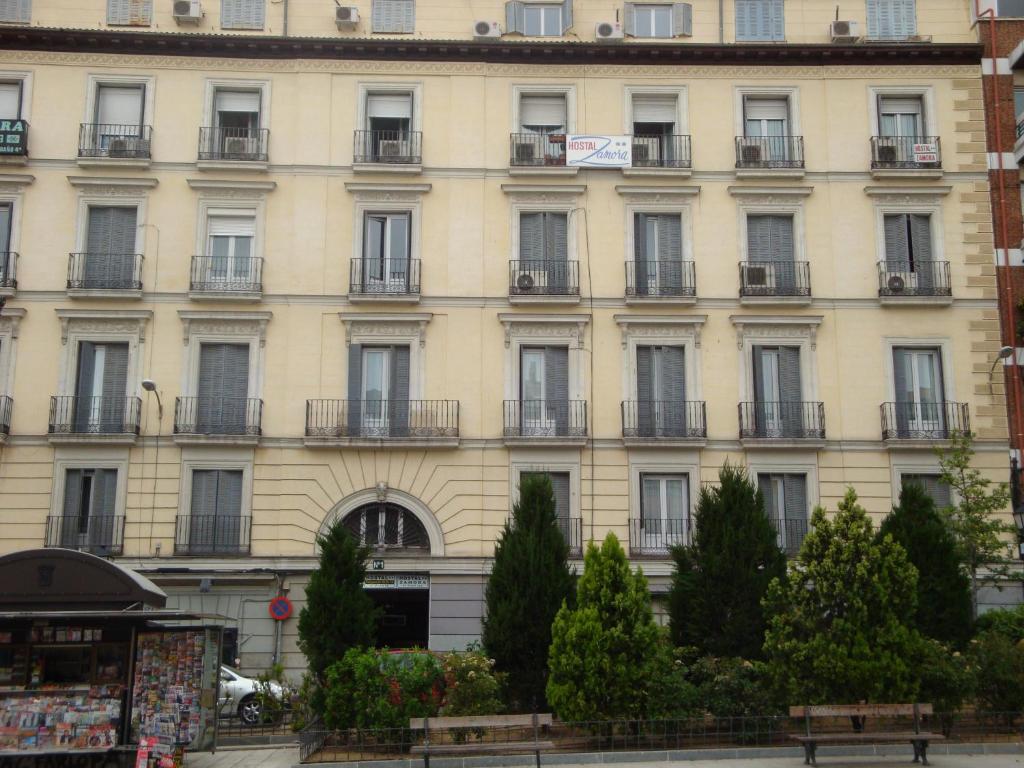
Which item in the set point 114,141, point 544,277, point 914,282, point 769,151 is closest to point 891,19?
point 769,151

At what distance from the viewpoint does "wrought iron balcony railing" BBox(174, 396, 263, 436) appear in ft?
88.1

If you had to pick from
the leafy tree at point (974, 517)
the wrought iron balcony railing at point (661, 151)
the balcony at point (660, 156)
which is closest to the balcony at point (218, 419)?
the balcony at point (660, 156)

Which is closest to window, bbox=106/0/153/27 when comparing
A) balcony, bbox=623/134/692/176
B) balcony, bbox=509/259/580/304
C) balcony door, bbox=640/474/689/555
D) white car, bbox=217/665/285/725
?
balcony, bbox=509/259/580/304

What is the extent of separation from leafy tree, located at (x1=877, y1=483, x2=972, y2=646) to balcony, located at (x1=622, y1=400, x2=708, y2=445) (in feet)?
18.3

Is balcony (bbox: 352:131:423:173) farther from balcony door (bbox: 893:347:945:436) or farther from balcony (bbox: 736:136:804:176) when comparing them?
balcony door (bbox: 893:347:945:436)

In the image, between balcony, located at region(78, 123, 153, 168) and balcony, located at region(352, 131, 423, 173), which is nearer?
balcony, located at region(78, 123, 153, 168)

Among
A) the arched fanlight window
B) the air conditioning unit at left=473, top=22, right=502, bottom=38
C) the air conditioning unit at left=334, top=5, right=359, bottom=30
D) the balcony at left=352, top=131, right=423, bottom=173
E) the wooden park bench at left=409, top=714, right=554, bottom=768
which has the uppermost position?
the air conditioning unit at left=334, top=5, right=359, bottom=30

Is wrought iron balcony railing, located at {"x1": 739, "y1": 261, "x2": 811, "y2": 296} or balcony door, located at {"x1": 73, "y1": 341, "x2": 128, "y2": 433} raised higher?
wrought iron balcony railing, located at {"x1": 739, "y1": 261, "x2": 811, "y2": 296}

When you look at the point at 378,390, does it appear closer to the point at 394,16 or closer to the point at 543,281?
the point at 543,281

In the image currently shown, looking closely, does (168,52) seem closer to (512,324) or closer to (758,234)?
(512,324)

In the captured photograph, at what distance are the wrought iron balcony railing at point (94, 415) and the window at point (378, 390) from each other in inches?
208

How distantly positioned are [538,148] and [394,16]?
535 centimetres

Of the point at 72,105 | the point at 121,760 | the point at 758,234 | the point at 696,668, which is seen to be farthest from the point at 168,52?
the point at 696,668

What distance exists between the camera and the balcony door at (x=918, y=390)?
2752cm
